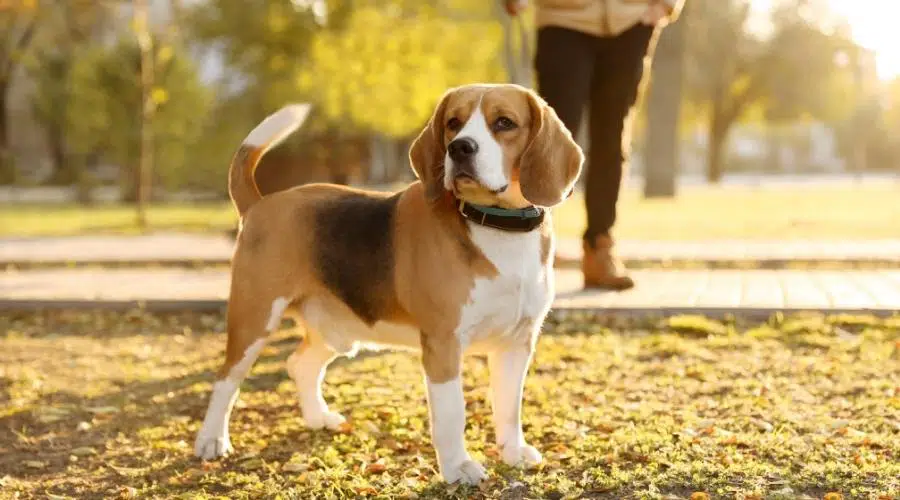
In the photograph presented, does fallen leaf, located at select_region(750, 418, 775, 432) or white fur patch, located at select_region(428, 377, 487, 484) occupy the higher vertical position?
white fur patch, located at select_region(428, 377, 487, 484)

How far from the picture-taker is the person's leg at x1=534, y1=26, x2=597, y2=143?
7160mm

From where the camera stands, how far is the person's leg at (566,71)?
7.16m

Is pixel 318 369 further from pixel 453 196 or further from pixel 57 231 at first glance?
pixel 57 231

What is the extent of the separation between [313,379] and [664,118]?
76.4 feet

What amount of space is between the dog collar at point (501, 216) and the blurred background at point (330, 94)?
6144mm

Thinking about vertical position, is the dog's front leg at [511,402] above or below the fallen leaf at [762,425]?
above

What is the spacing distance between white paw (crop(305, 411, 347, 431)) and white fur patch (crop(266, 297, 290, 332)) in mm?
657

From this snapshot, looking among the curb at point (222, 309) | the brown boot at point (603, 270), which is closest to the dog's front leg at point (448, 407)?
the curb at point (222, 309)

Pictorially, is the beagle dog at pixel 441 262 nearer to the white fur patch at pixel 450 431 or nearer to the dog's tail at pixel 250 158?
the white fur patch at pixel 450 431

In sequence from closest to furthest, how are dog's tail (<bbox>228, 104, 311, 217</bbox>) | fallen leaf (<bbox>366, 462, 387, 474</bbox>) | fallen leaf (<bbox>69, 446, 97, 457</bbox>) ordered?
fallen leaf (<bbox>366, 462, 387, 474</bbox>) → fallen leaf (<bbox>69, 446, 97, 457</bbox>) → dog's tail (<bbox>228, 104, 311, 217</bbox>)

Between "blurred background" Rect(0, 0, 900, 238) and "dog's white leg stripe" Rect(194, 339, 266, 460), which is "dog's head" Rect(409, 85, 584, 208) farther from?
"blurred background" Rect(0, 0, 900, 238)

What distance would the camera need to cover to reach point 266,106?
34094 mm

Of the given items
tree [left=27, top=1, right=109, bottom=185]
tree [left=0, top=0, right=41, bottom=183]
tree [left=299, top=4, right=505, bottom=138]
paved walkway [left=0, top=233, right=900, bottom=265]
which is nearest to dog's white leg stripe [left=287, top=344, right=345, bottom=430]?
paved walkway [left=0, top=233, right=900, bottom=265]

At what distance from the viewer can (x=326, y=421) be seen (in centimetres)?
487
